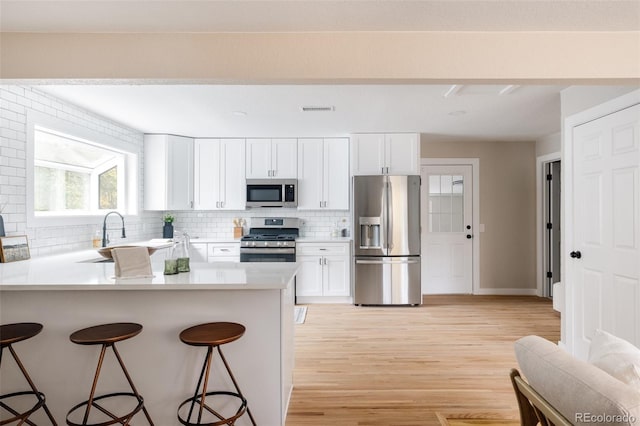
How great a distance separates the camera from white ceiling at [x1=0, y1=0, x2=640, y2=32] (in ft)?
5.46

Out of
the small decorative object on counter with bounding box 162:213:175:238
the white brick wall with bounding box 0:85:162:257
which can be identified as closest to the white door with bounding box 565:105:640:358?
the white brick wall with bounding box 0:85:162:257

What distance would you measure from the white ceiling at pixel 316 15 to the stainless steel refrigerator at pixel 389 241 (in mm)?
2803

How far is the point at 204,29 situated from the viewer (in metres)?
1.89

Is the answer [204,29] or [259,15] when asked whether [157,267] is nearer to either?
[204,29]

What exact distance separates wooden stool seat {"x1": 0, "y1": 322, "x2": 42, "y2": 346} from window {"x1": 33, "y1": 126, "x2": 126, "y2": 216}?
159cm

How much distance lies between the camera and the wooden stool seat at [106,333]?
1655 mm

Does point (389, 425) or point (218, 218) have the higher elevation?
point (218, 218)

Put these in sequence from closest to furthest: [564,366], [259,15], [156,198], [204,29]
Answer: [564,366] → [259,15] → [204,29] → [156,198]

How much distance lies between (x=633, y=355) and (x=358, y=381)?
72.8 inches

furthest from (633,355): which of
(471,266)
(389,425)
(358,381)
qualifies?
(471,266)

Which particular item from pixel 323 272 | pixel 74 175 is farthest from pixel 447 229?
pixel 74 175

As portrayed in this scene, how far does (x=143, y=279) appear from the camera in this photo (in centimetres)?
196

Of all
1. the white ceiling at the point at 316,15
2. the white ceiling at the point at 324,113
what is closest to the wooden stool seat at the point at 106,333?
the white ceiling at the point at 316,15

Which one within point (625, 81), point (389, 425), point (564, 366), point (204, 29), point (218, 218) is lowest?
point (389, 425)
